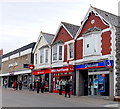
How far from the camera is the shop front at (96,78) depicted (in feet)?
60.8

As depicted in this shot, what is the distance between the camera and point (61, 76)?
25328mm

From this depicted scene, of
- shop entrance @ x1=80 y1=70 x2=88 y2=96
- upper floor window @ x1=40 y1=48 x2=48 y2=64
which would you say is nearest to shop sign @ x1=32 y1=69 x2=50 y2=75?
Answer: upper floor window @ x1=40 y1=48 x2=48 y2=64

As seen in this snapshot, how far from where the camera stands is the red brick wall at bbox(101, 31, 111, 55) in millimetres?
19094

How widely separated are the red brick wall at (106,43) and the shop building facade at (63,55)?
445 cm

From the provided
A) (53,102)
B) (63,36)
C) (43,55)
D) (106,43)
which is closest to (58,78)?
(43,55)

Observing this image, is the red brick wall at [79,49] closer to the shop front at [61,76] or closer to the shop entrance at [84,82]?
the shop front at [61,76]

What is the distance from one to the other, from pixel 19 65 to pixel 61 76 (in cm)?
1357

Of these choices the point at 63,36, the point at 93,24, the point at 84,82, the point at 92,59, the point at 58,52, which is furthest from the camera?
the point at 58,52

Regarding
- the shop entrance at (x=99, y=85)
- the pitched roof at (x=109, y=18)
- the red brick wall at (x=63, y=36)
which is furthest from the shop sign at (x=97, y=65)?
the red brick wall at (x=63, y=36)

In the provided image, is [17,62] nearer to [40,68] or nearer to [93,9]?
[40,68]

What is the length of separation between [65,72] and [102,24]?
7.10 meters

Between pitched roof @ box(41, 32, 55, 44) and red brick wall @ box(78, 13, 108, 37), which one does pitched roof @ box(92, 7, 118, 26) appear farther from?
pitched roof @ box(41, 32, 55, 44)

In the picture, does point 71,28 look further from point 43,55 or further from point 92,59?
point 92,59

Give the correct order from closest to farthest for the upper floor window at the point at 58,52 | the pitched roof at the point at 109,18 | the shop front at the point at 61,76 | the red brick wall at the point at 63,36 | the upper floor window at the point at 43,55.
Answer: the pitched roof at the point at 109,18
the shop front at the point at 61,76
the red brick wall at the point at 63,36
the upper floor window at the point at 58,52
the upper floor window at the point at 43,55
